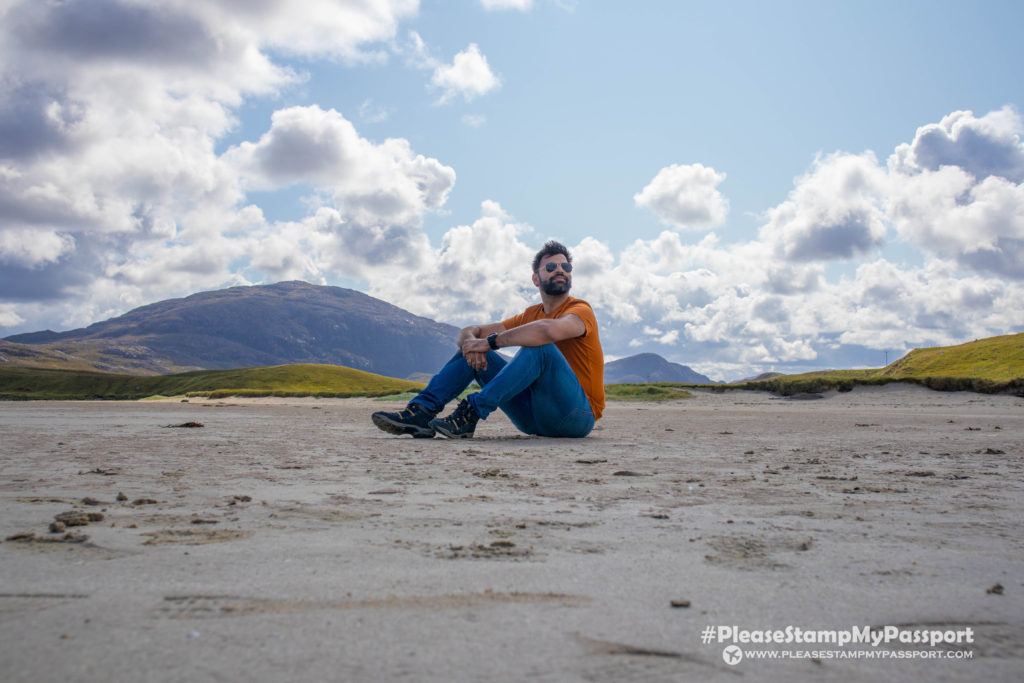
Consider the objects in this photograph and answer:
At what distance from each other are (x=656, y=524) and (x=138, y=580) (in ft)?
6.32

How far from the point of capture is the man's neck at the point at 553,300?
6625mm

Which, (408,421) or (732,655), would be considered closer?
(732,655)

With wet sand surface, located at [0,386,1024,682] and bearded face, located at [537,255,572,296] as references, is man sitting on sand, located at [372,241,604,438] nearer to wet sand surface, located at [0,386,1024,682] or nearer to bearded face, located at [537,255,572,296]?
bearded face, located at [537,255,572,296]

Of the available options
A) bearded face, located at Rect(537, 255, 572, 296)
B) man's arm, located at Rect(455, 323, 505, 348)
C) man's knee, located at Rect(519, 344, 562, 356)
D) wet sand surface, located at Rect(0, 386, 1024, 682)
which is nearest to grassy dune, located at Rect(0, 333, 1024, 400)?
bearded face, located at Rect(537, 255, 572, 296)

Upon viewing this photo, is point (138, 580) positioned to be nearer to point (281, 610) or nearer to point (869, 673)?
point (281, 610)

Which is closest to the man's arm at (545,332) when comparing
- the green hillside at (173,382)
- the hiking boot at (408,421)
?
the hiking boot at (408,421)

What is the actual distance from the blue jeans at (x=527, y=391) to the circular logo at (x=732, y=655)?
14.3 ft

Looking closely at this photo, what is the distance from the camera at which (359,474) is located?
4246 mm

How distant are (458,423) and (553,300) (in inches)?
65.3

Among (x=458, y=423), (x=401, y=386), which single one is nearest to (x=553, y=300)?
(x=458, y=423)

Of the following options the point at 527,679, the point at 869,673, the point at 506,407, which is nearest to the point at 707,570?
the point at 869,673

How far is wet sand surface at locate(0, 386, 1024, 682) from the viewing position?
1333 millimetres

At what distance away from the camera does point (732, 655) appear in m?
1.40

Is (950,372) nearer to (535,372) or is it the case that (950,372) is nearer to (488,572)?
(535,372)
